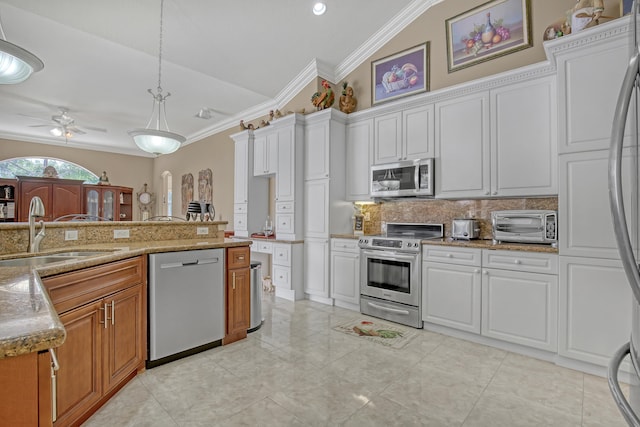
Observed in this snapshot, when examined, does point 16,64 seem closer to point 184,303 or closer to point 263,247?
point 184,303

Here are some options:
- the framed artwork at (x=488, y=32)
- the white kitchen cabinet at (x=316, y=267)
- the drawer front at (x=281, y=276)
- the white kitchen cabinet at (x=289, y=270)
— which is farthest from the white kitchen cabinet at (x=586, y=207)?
the drawer front at (x=281, y=276)

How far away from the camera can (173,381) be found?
227 centimetres

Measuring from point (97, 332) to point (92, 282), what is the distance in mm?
301

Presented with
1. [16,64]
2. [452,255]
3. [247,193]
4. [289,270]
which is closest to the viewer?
→ [16,64]

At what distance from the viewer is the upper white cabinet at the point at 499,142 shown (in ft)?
9.58

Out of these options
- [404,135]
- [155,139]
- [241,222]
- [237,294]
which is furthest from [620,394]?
[241,222]

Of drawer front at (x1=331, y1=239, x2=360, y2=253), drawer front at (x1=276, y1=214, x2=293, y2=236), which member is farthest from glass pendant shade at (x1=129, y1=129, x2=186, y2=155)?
drawer front at (x1=331, y1=239, x2=360, y2=253)

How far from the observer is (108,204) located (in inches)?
322

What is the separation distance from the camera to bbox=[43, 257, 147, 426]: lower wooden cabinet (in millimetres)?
1637

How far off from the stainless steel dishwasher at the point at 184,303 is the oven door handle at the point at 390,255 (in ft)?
5.59

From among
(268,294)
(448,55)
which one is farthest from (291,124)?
(268,294)

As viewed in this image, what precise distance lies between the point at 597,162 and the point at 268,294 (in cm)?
406

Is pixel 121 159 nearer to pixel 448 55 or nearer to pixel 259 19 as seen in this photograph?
pixel 259 19

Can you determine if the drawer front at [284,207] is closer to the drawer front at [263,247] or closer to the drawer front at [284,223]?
the drawer front at [284,223]
